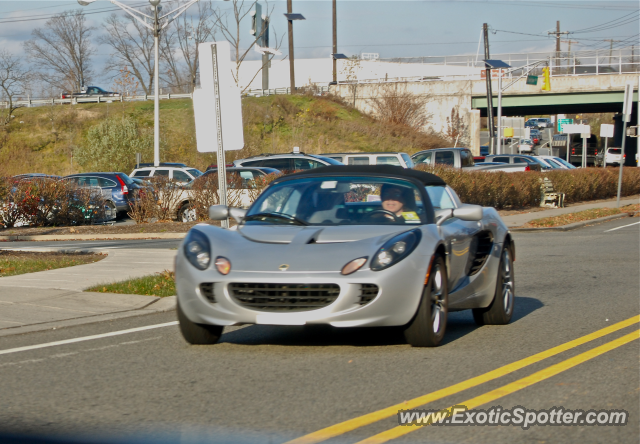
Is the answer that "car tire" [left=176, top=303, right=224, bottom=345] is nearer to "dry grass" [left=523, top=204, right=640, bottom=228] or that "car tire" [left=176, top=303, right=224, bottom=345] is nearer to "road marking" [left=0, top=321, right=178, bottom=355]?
"road marking" [left=0, top=321, right=178, bottom=355]

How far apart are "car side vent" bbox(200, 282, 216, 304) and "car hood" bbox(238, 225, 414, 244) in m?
0.52

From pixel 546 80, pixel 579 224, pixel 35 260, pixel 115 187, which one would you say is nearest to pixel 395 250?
pixel 35 260

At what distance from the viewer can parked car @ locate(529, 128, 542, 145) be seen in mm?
93125

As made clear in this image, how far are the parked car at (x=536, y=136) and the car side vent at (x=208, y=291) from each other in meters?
90.2

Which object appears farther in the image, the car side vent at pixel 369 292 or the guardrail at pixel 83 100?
the guardrail at pixel 83 100

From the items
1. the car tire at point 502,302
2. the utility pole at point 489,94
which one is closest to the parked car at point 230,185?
the car tire at point 502,302

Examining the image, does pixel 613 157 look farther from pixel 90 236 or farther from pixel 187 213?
pixel 90 236

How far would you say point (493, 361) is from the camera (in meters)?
5.97

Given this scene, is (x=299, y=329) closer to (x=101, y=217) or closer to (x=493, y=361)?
(x=493, y=361)

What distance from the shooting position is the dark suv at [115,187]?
27.3 m

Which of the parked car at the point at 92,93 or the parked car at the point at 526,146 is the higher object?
the parked car at the point at 92,93

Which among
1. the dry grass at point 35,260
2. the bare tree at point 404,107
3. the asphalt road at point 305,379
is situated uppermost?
the bare tree at point 404,107

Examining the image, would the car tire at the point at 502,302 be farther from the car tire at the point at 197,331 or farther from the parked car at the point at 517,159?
the parked car at the point at 517,159

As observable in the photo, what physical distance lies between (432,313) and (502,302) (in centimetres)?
159
